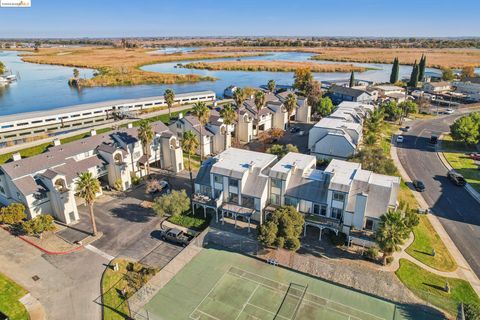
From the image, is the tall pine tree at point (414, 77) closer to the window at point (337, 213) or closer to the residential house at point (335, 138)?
the residential house at point (335, 138)

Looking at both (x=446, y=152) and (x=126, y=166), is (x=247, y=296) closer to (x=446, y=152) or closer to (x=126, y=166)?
(x=126, y=166)

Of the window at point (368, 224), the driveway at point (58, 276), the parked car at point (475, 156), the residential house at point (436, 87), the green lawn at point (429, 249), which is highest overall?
the residential house at point (436, 87)

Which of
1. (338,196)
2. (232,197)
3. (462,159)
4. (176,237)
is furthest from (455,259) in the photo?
(462,159)

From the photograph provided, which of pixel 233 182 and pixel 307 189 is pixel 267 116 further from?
pixel 307 189

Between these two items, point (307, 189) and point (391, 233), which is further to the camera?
point (307, 189)

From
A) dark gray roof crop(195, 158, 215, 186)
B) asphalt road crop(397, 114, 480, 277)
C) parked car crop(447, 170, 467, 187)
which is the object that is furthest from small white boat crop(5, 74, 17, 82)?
parked car crop(447, 170, 467, 187)

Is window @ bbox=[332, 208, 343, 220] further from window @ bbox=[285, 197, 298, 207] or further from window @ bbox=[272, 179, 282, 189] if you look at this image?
window @ bbox=[272, 179, 282, 189]

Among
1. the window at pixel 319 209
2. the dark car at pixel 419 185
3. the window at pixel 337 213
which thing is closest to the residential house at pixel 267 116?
the dark car at pixel 419 185

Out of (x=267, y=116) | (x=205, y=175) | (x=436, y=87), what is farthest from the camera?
(x=436, y=87)
